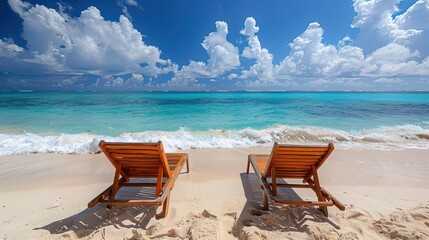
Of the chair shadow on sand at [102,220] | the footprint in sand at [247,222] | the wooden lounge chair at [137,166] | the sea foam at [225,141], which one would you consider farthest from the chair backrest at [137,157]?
the sea foam at [225,141]

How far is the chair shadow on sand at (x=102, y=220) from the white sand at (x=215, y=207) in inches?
0.6

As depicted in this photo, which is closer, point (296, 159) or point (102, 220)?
point (102, 220)

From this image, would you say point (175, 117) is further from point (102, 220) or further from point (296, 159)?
point (296, 159)

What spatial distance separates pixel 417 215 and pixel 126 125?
44.5 feet

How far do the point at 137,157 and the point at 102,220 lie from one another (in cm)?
111

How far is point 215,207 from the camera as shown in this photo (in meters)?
Answer: 3.68

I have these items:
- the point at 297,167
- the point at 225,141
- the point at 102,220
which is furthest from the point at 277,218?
the point at 225,141

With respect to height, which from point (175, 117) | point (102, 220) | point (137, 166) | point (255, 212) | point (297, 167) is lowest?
point (175, 117)

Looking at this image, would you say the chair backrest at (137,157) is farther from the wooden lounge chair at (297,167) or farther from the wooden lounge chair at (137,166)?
the wooden lounge chair at (297,167)

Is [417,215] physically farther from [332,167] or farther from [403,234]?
[332,167]

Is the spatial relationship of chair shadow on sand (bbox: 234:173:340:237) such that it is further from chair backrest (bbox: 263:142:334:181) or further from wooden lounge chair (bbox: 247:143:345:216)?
chair backrest (bbox: 263:142:334:181)

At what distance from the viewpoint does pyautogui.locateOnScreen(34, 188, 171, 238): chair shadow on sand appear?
3020 millimetres

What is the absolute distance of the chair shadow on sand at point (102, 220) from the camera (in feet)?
9.91

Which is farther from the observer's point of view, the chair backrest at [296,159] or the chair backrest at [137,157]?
the chair backrest at [296,159]
